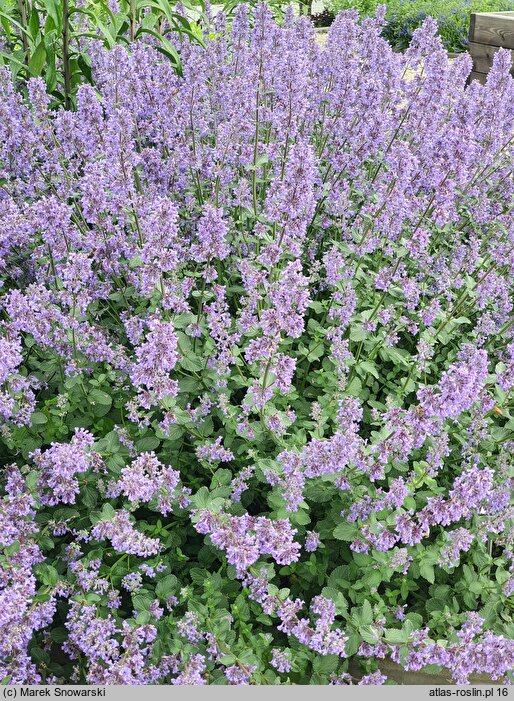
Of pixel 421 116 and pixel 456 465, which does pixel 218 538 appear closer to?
pixel 456 465

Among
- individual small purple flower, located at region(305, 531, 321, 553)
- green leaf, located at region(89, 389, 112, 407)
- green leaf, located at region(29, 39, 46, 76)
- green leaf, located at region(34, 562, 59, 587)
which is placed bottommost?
green leaf, located at region(34, 562, 59, 587)

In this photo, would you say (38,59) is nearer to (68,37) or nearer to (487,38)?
(68,37)

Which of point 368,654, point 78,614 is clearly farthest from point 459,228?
point 78,614

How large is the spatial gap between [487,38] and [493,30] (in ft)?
0.46

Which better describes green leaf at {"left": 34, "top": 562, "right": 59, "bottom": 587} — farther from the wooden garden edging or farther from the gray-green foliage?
the wooden garden edging

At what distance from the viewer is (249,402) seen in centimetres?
260

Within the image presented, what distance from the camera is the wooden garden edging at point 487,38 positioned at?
29.3ft

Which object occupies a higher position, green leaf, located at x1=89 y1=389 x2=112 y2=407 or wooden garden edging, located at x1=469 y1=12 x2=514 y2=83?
wooden garden edging, located at x1=469 y1=12 x2=514 y2=83

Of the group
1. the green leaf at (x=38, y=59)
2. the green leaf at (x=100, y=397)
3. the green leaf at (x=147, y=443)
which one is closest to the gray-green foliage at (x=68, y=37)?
the green leaf at (x=38, y=59)

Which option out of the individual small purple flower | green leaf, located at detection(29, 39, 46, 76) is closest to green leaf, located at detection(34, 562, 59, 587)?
the individual small purple flower

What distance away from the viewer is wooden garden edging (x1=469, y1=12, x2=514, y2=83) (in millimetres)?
8945

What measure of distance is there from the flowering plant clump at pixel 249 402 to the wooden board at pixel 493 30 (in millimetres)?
5846

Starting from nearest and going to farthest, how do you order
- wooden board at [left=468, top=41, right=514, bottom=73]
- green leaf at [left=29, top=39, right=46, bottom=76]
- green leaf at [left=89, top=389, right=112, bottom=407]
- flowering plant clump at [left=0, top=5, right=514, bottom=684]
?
1. flowering plant clump at [left=0, top=5, right=514, bottom=684]
2. green leaf at [left=89, top=389, right=112, bottom=407]
3. green leaf at [left=29, top=39, right=46, bottom=76]
4. wooden board at [left=468, top=41, right=514, bottom=73]

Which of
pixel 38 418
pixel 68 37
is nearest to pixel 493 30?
pixel 68 37
